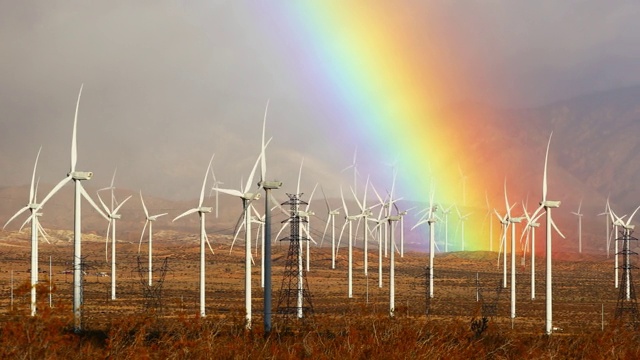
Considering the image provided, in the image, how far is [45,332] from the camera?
63.2 feet

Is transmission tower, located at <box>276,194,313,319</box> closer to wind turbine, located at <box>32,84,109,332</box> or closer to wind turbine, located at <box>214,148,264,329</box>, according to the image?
wind turbine, located at <box>214,148,264,329</box>

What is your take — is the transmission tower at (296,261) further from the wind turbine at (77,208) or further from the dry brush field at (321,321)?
the wind turbine at (77,208)

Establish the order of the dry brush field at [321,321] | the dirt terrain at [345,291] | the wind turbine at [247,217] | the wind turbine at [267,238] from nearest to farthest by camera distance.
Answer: the dry brush field at [321,321]
the wind turbine at [267,238]
the wind turbine at [247,217]
the dirt terrain at [345,291]

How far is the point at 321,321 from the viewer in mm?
27203

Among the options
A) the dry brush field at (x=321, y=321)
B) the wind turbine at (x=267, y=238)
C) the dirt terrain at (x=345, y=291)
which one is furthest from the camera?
the dirt terrain at (x=345, y=291)

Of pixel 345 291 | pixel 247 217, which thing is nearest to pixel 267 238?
pixel 247 217

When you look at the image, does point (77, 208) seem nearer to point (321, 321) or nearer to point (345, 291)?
point (321, 321)

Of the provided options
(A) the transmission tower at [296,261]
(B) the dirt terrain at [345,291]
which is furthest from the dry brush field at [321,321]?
(A) the transmission tower at [296,261]

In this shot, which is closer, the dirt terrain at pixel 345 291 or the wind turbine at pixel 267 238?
the wind turbine at pixel 267 238

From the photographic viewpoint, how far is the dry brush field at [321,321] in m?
19.7

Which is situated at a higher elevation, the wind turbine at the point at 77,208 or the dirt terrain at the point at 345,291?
the wind turbine at the point at 77,208

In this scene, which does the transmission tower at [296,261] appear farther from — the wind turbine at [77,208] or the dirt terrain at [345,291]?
the wind turbine at [77,208]

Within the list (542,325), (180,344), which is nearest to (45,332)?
(180,344)

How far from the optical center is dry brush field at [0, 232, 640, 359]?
19672mm
